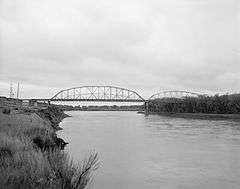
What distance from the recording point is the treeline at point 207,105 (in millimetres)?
90062

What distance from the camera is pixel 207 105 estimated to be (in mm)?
98562

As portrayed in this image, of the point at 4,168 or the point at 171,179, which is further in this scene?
the point at 171,179

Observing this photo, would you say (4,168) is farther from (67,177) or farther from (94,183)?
(94,183)

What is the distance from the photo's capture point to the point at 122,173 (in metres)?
A: 16.2

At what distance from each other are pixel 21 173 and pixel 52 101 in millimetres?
130400

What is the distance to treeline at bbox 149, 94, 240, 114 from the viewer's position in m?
90.1

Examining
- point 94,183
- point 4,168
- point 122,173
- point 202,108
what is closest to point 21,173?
point 4,168

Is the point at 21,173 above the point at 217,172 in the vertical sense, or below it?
above

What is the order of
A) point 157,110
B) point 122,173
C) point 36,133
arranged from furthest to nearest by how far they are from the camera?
point 157,110
point 36,133
point 122,173

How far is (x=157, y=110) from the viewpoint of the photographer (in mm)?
134250

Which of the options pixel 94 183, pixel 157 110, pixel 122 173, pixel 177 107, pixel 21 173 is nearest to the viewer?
pixel 21 173

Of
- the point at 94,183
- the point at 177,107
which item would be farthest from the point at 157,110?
the point at 94,183

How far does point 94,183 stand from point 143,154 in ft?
29.0

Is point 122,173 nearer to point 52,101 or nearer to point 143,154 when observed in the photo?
point 143,154
